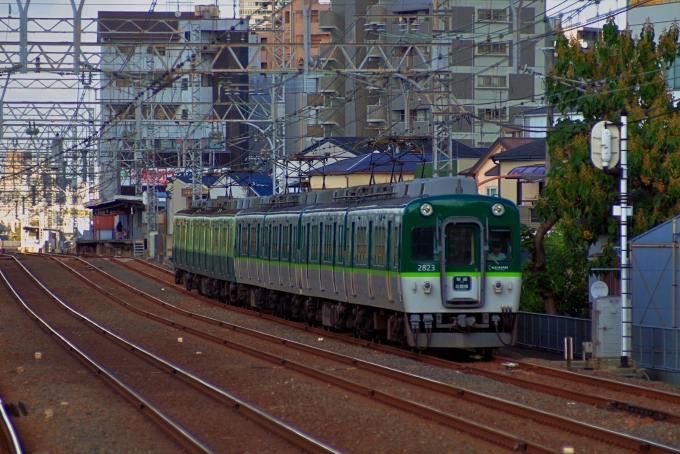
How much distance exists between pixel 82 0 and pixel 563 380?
522 inches

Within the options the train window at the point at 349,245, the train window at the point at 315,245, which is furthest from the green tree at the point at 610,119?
→ the train window at the point at 315,245

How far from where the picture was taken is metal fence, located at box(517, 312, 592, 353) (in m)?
19.2

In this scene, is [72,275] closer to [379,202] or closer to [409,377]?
[379,202]

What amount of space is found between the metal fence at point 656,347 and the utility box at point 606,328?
31cm

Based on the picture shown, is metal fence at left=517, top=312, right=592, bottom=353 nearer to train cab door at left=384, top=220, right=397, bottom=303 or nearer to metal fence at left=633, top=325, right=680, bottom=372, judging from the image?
metal fence at left=633, top=325, right=680, bottom=372

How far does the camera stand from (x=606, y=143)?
1706 centimetres

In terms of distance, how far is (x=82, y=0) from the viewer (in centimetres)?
2297

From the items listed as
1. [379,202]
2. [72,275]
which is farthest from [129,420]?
[72,275]

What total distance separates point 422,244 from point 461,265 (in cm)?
68

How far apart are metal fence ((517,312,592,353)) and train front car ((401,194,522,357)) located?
2221 millimetres

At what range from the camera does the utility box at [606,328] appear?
16953 mm

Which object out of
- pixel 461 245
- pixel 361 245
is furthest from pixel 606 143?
pixel 361 245

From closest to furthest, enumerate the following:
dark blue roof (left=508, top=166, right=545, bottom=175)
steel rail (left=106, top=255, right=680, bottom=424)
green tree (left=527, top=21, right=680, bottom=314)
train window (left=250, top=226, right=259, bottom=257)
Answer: steel rail (left=106, top=255, right=680, bottom=424) < green tree (left=527, top=21, right=680, bottom=314) < train window (left=250, top=226, right=259, bottom=257) < dark blue roof (left=508, top=166, right=545, bottom=175)

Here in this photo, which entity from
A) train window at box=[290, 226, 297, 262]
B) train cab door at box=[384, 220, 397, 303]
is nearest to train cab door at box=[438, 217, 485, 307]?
train cab door at box=[384, 220, 397, 303]
